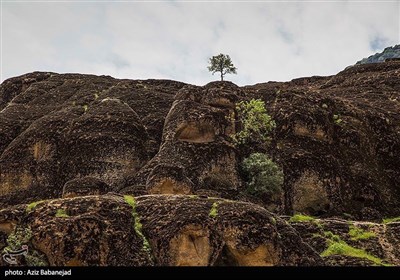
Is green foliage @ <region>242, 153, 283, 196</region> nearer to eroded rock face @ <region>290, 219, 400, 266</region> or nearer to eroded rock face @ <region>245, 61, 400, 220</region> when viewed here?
eroded rock face @ <region>245, 61, 400, 220</region>

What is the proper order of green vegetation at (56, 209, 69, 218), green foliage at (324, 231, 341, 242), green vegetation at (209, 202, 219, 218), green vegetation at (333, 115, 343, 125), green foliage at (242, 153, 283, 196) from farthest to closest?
green vegetation at (333, 115, 343, 125), green foliage at (242, 153, 283, 196), green foliage at (324, 231, 341, 242), green vegetation at (209, 202, 219, 218), green vegetation at (56, 209, 69, 218)

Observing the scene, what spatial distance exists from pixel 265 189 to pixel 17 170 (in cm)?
2264

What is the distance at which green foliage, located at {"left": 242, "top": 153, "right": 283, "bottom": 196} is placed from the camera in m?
45.8

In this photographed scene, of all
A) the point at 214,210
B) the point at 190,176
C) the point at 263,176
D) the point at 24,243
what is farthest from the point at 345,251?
the point at 24,243

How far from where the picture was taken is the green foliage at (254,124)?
51688 mm

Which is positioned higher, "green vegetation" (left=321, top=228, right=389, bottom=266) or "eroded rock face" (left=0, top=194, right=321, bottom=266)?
"eroded rock face" (left=0, top=194, right=321, bottom=266)

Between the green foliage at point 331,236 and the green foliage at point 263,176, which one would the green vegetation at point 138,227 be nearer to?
the green foliage at point 331,236

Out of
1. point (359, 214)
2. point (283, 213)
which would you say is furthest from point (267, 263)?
point (359, 214)

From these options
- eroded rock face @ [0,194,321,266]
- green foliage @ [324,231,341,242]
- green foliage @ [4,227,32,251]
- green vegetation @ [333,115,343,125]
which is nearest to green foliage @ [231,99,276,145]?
green vegetation @ [333,115,343,125]

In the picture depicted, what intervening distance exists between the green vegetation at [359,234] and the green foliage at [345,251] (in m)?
1.24

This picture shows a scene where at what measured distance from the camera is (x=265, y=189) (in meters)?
45.8

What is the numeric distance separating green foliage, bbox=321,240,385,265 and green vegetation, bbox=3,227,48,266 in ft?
56.9

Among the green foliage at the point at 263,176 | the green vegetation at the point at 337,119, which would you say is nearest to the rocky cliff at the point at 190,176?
the green vegetation at the point at 337,119
